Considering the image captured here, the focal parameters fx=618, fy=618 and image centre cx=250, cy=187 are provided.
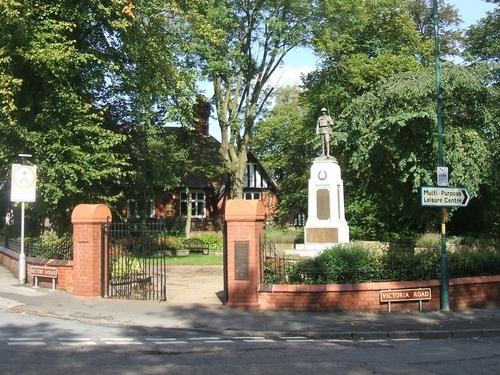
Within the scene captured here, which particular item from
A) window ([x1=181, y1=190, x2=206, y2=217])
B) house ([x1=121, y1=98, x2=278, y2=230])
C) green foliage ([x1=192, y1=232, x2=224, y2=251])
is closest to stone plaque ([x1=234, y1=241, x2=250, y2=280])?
green foliage ([x1=192, y1=232, x2=224, y2=251])

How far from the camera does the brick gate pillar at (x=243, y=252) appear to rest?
562 inches

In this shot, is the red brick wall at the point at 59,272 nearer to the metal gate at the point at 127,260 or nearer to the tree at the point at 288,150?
the metal gate at the point at 127,260

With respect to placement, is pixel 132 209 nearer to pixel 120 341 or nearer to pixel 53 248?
pixel 53 248

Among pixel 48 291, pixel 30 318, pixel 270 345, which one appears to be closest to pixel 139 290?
pixel 48 291

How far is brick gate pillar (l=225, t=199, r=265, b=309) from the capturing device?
14.3 meters

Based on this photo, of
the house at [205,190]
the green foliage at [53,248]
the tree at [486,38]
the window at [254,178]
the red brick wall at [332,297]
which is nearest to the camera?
the red brick wall at [332,297]

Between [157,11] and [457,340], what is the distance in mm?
18267

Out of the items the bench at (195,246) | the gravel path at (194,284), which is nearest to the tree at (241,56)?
the bench at (195,246)

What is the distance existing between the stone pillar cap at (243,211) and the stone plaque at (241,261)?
0.59m

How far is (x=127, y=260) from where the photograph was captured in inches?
→ 656

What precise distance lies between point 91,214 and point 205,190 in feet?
120

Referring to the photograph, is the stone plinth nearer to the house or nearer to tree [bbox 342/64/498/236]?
tree [bbox 342/64/498/236]

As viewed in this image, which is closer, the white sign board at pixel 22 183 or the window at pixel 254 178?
the white sign board at pixel 22 183

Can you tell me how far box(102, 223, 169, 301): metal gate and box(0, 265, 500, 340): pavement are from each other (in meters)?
0.65
